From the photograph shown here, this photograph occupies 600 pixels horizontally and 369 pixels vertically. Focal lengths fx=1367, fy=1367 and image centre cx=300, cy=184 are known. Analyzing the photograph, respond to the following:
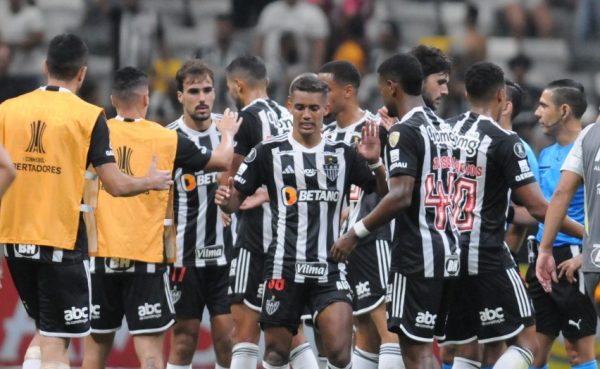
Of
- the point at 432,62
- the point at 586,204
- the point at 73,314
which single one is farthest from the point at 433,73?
the point at 73,314

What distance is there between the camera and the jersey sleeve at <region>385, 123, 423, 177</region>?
9.70 m

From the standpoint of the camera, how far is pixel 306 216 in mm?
10336

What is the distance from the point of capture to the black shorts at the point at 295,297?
1031 cm

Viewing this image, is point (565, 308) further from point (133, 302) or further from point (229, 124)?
point (133, 302)

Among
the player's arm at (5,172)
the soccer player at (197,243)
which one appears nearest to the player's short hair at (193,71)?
the soccer player at (197,243)

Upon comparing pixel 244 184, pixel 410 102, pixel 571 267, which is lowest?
pixel 571 267

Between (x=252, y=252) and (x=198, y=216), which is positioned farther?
(x=198, y=216)

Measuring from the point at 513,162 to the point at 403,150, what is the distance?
3.08ft

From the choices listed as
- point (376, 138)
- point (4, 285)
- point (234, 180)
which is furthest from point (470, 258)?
point (4, 285)

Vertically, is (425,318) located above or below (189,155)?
below

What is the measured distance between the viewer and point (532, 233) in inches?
581

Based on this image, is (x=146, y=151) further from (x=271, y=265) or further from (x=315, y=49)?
(x=315, y=49)

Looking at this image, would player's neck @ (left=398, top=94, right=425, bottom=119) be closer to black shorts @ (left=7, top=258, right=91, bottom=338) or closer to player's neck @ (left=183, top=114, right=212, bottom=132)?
player's neck @ (left=183, top=114, right=212, bottom=132)

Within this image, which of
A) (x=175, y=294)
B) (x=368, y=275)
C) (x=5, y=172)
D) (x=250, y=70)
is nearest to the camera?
(x=5, y=172)
